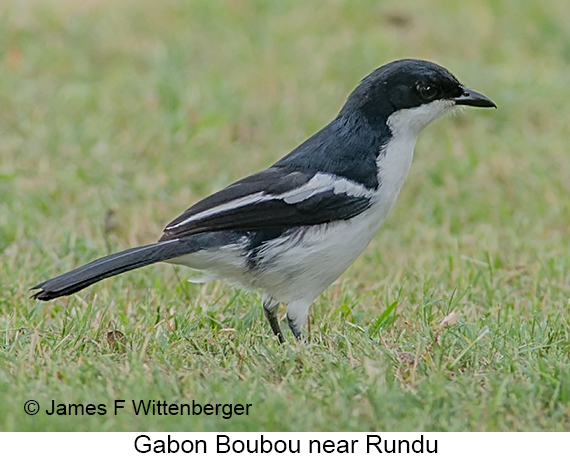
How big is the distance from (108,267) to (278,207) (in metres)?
0.84

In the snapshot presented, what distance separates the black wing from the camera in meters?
4.61

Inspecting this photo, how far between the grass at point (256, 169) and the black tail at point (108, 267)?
220mm

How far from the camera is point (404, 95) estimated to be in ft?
16.0

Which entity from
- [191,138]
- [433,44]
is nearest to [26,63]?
[191,138]

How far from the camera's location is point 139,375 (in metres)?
3.87

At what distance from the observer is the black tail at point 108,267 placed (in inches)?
169

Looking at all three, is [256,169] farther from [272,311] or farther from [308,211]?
[308,211]

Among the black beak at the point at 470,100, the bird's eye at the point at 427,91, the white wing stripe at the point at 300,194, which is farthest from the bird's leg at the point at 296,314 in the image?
the black beak at the point at 470,100

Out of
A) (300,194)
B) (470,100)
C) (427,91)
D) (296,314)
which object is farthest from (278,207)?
(470,100)

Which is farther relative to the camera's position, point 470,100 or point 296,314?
point 470,100

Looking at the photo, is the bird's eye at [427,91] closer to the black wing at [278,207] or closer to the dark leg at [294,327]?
the black wing at [278,207]

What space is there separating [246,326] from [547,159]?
4.21 m

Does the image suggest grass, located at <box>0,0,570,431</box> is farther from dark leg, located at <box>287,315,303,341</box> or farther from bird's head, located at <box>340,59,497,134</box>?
bird's head, located at <box>340,59,497,134</box>

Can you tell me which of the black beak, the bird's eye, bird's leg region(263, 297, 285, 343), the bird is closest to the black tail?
the bird
